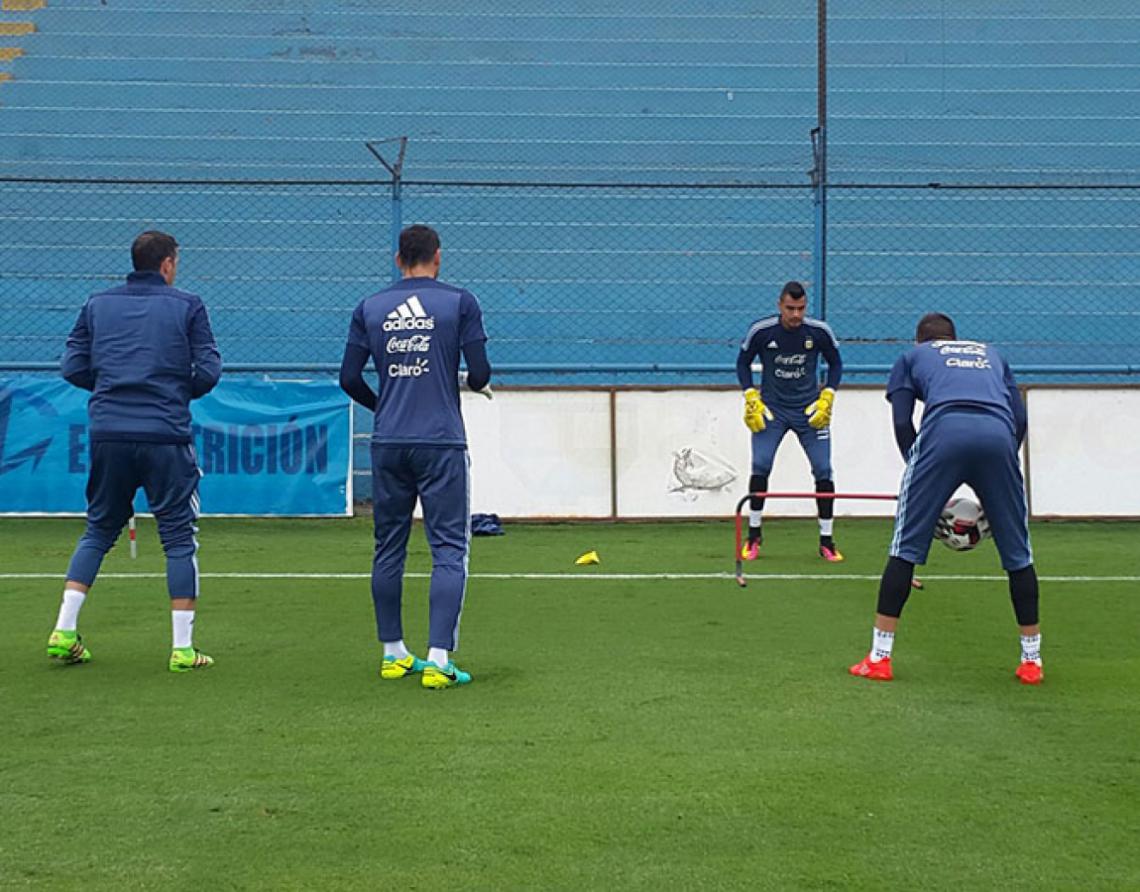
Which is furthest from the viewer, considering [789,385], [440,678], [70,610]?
[789,385]

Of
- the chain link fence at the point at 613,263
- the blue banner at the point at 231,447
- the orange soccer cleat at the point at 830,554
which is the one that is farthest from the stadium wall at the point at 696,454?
the chain link fence at the point at 613,263

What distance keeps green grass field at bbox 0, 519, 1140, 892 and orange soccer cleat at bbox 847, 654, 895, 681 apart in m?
0.09

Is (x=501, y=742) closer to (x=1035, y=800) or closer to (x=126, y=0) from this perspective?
(x=1035, y=800)

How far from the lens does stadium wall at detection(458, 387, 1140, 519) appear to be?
46.6ft

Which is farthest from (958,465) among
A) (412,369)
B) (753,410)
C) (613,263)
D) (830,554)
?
(613,263)

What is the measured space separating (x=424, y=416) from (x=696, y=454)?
26.2 feet

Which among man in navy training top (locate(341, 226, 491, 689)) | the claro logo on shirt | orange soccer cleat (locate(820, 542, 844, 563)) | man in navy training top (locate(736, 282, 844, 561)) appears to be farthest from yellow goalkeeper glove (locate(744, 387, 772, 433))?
the claro logo on shirt

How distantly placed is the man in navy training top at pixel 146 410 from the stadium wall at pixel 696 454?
7303 millimetres

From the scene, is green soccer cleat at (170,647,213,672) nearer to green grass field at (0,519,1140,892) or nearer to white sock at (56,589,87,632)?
green grass field at (0,519,1140,892)

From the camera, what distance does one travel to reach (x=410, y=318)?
21.3ft

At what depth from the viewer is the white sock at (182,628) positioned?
6879mm

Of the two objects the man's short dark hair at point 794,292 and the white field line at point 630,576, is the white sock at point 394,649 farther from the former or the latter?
the man's short dark hair at point 794,292

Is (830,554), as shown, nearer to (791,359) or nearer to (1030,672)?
(791,359)

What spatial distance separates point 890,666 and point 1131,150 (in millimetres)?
15903
